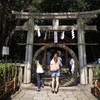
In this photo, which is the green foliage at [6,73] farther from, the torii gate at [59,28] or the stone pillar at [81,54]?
the stone pillar at [81,54]

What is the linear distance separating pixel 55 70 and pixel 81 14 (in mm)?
3935

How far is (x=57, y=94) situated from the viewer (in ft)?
33.0

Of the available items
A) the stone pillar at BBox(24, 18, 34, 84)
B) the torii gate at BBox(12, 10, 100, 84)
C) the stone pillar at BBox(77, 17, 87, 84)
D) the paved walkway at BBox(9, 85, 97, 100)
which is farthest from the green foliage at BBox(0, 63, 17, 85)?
the stone pillar at BBox(77, 17, 87, 84)

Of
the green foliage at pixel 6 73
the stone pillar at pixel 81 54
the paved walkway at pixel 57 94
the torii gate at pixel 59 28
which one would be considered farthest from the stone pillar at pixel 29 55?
the stone pillar at pixel 81 54

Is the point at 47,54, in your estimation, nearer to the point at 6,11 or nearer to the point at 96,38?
the point at 96,38

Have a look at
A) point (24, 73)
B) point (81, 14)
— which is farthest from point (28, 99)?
point (81, 14)

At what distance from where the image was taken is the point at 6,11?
1662 centimetres

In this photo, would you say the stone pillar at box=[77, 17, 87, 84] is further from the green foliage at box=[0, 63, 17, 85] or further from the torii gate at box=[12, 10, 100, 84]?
the green foliage at box=[0, 63, 17, 85]

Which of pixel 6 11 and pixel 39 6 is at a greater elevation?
pixel 39 6

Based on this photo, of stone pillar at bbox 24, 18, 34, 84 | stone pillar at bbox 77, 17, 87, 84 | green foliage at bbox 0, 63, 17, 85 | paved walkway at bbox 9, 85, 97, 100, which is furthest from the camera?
stone pillar at bbox 24, 18, 34, 84

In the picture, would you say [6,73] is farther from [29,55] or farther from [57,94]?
[29,55]

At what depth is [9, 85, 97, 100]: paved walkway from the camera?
360 inches

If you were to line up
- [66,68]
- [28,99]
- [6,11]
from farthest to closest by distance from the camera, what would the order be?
[66,68] < [6,11] < [28,99]

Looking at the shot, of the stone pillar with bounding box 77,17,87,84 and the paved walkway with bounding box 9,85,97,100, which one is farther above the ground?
the stone pillar with bounding box 77,17,87,84
